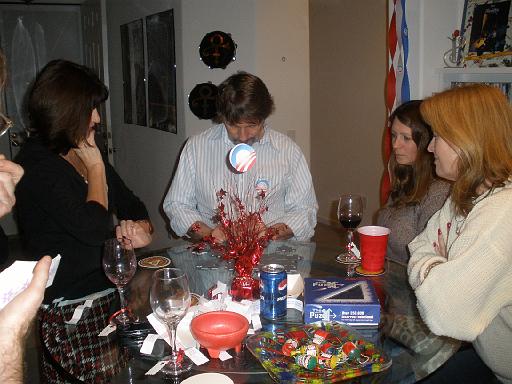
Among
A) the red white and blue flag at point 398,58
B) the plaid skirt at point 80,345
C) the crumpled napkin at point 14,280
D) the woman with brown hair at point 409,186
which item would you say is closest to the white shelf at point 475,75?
the red white and blue flag at point 398,58

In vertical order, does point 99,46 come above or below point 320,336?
above

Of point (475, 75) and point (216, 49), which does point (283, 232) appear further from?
point (216, 49)

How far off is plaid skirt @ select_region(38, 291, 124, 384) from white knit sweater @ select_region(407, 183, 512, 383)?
3.16 feet

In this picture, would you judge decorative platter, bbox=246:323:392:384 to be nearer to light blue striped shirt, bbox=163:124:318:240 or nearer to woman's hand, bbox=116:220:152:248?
woman's hand, bbox=116:220:152:248

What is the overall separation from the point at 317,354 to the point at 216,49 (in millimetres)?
3187

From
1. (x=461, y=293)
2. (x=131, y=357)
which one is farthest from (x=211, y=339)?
(x=461, y=293)

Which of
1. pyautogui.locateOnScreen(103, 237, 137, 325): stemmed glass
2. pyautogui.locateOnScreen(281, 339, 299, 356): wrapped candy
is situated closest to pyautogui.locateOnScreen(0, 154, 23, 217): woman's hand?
pyautogui.locateOnScreen(103, 237, 137, 325): stemmed glass

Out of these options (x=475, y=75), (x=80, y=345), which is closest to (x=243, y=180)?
(x=80, y=345)

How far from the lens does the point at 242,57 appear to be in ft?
14.0

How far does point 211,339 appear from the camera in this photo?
1.43 meters

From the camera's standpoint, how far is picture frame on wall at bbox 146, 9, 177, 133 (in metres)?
4.39

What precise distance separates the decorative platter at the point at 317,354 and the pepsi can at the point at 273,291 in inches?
4.1

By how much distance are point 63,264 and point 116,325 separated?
26.8 inches

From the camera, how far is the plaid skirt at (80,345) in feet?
4.72
